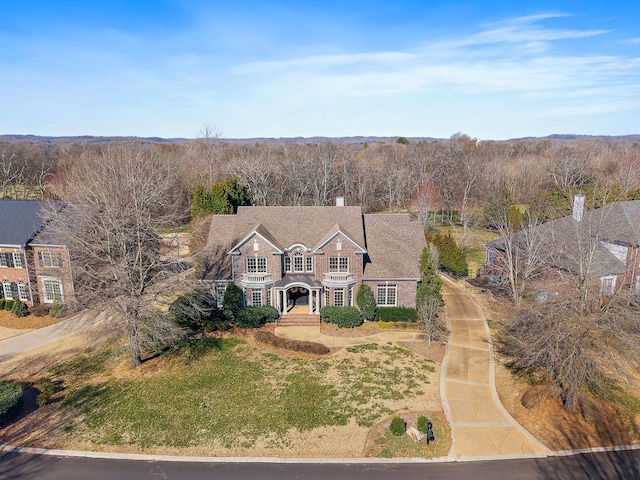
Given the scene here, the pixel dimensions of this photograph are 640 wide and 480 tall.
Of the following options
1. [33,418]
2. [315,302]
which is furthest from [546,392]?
[33,418]

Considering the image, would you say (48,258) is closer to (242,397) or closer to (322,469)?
(242,397)

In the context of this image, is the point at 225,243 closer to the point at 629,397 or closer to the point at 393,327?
the point at 393,327

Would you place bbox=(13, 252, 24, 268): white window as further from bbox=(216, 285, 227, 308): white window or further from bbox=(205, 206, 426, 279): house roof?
bbox=(216, 285, 227, 308): white window

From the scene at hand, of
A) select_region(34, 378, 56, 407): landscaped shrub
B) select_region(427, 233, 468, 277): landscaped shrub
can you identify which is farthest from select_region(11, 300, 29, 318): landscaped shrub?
select_region(427, 233, 468, 277): landscaped shrub

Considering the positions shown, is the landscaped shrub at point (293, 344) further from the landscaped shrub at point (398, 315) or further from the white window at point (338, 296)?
the landscaped shrub at point (398, 315)

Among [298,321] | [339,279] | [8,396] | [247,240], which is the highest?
[247,240]

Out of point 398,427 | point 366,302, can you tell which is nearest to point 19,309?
point 366,302
